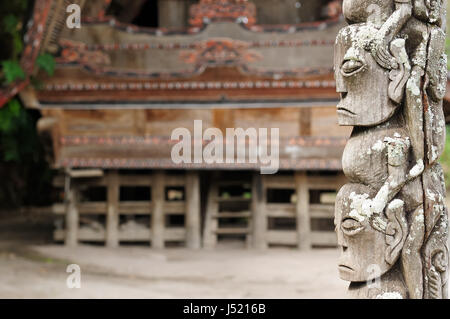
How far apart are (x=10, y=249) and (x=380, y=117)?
6.99 m

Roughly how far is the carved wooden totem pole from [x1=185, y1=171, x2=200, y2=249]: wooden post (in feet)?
18.5

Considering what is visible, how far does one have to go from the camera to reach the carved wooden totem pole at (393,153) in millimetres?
2977

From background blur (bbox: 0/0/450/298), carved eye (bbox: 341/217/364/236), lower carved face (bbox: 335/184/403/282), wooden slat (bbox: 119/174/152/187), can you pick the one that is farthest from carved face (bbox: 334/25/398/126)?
wooden slat (bbox: 119/174/152/187)

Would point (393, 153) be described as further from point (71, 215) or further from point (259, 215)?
point (71, 215)

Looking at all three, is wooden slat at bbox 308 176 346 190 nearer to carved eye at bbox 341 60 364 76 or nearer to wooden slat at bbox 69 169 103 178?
wooden slat at bbox 69 169 103 178

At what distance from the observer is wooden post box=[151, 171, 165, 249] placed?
8688 millimetres

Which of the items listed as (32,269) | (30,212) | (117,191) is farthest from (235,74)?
(30,212)

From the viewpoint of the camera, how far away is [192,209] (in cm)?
866

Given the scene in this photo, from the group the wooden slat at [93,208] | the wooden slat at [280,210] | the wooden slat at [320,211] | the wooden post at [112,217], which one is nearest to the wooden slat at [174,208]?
the wooden post at [112,217]

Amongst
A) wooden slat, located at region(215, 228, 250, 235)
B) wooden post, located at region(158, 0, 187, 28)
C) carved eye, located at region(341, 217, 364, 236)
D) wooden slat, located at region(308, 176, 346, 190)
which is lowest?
wooden slat, located at region(215, 228, 250, 235)

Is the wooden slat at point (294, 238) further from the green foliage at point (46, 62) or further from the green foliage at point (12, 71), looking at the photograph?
the green foliage at point (12, 71)

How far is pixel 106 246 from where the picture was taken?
8.69 m

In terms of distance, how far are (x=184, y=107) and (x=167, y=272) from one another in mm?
2272

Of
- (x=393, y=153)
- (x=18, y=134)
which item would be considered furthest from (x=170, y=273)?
(x=393, y=153)
